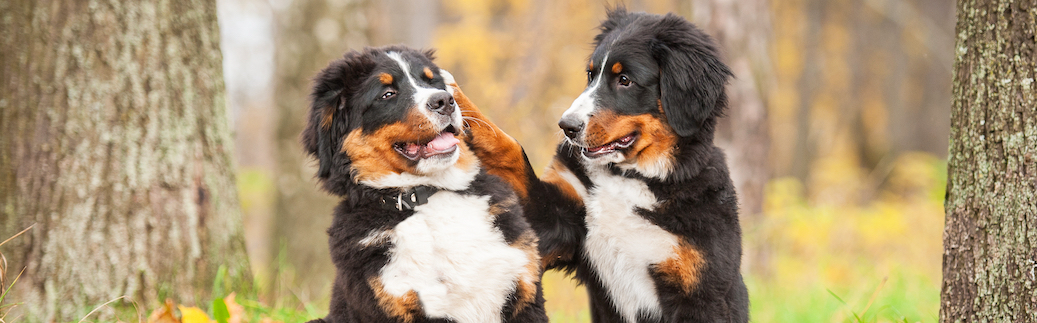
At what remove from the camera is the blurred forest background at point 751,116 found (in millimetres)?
6215

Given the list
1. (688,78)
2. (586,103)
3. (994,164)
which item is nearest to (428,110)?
(586,103)

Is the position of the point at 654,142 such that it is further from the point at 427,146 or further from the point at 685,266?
the point at 427,146

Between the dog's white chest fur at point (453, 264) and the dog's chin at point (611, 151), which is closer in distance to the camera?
the dog's white chest fur at point (453, 264)

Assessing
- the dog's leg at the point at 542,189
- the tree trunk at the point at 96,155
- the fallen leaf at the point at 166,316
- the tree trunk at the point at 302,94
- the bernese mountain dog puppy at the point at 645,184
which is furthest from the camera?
the tree trunk at the point at 302,94

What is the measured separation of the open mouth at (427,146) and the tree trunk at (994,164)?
211 cm

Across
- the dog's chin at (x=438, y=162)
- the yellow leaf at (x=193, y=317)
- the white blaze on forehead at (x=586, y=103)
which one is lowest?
the yellow leaf at (x=193, y=317)

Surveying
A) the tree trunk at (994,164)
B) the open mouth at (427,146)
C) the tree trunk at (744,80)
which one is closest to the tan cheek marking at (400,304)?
the open mouth at (427,146)

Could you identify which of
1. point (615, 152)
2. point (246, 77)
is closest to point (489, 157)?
point (615, 152)

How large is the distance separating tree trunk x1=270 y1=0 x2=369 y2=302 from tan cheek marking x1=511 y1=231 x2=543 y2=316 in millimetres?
4637

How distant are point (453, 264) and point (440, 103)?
68 cm

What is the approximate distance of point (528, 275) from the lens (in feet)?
9.16

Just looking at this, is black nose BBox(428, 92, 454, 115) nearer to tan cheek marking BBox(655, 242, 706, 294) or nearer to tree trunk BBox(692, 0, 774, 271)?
tan cheek marking BBox(655, 242, 706, 294)

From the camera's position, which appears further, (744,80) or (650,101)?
(744,80)

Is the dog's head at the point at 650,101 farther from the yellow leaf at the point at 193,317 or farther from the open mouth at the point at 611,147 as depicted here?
the yellow leaf at the point at 193,317
